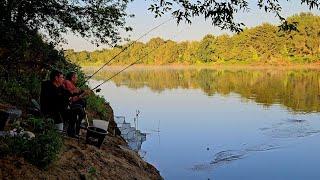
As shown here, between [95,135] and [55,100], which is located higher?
[55,100]

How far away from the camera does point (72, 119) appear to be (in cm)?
988

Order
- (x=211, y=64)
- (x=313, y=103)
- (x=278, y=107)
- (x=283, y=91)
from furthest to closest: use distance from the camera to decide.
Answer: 1. (x=211, y=64)
2. (x=283, y=91)
3. (x=313, y=103)
4. (x=278, y=107)

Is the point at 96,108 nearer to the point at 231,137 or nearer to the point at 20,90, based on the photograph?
the point at 20,90

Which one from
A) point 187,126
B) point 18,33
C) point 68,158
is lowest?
point 187,126

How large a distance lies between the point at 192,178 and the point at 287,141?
674cm

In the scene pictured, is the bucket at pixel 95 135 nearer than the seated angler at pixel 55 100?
No

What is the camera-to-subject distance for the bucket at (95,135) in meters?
9.82

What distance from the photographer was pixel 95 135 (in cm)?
996

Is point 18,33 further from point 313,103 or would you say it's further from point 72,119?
point 313,103

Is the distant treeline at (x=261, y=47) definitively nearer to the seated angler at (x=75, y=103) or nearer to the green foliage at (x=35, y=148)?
the seated angler at (x=75, y=103)

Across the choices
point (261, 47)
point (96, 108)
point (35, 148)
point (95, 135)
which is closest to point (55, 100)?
point (95, 135)

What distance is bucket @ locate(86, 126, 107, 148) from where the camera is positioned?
9.82 meters

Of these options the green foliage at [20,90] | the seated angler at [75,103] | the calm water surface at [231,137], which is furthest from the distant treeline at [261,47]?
the seated angler at [75,103]

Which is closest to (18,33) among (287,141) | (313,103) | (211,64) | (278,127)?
(287,141)
